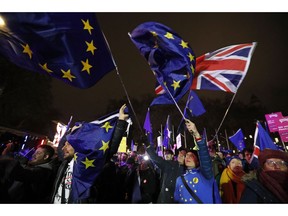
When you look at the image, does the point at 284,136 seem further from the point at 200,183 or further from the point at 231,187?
the point at 200,183

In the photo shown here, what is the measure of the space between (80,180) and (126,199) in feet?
7.92

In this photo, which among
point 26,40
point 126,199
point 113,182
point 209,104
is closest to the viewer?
point 26,40

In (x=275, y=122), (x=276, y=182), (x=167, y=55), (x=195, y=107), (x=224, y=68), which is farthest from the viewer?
(x=275, y=122)

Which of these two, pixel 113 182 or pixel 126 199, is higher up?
pixel 113 182

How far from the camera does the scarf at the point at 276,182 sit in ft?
10.3

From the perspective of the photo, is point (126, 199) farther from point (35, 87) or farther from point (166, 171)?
point (35, 87)

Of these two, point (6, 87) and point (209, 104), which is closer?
point (6, 87)

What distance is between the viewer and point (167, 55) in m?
5.45

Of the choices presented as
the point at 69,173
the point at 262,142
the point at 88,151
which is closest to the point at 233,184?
the point at 262,142

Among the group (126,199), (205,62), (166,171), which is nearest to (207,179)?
(166,171)

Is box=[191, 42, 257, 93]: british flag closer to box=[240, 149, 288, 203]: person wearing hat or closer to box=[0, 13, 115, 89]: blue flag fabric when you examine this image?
box=[240, 149, 288, 203]: person wearing hat

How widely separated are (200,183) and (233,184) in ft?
4.01

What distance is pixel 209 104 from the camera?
42.5 metres

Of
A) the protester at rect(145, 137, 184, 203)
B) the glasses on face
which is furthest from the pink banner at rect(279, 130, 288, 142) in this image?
the glasses on face
